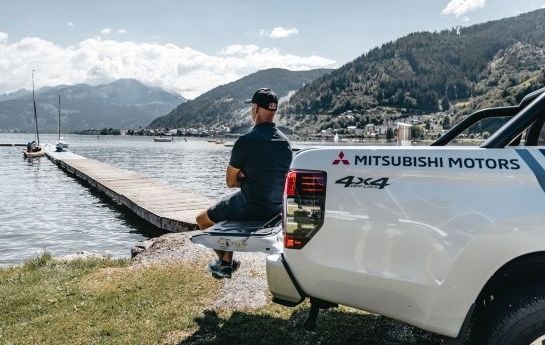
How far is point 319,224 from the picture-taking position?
339 cm

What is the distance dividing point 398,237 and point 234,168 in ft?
9.21

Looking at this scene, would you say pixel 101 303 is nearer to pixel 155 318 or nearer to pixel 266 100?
pixel 155 318

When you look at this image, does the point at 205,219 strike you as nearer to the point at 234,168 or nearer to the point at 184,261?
the point at 234,168

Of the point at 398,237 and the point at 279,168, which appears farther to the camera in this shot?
the point at 279,168

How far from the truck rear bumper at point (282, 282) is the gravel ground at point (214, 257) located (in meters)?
2.79

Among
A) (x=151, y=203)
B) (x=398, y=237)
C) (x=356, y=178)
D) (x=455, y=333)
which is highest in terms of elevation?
(x=356, y=178)

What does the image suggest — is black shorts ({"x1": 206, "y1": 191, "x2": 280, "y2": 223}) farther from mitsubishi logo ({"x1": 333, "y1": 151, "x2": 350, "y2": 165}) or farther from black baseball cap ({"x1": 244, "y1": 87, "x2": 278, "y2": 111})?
mitsubishi logo ({"x1": 333, "y1": 151, "x2": 350, "y2": 165})

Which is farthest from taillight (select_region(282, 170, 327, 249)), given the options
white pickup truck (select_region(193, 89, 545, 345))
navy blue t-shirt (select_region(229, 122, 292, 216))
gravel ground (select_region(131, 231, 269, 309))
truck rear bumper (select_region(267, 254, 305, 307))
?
gravel ground (select_region(131, 231, 269, 309))

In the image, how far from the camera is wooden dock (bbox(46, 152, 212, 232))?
16.0 metres

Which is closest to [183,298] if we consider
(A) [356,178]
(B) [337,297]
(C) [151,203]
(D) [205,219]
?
(D) [205,219]

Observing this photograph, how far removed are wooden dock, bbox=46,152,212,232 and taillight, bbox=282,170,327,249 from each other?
10923 millimetres

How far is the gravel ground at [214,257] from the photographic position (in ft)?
21.5

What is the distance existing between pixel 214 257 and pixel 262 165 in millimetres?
3568

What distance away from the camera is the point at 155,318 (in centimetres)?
596
